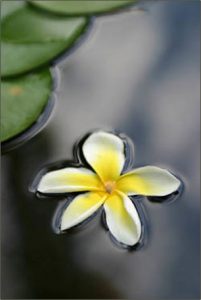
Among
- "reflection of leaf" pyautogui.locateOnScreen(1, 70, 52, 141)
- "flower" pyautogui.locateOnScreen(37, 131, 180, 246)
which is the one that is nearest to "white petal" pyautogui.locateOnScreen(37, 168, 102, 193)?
"flower" pyautogui.locateOnScreen(37, 131, 180, 246)

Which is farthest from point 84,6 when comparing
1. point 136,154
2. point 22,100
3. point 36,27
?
point 136,154

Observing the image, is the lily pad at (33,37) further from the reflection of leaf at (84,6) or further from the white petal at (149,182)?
the white petal at (149,182)

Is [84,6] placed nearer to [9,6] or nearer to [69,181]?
[9,6]

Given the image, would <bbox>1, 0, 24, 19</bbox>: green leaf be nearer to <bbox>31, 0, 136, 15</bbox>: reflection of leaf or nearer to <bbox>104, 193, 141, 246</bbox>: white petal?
<bbox>31, 0, 136, 15</bbox>: reflection of leaf

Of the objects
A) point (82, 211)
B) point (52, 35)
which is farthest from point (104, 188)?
point (52, 35)

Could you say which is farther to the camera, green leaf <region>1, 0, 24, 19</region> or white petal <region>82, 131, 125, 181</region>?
green leaf <region>1, 0, 24, 19</region>

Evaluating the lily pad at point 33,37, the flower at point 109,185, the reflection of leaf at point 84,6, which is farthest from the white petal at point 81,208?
the reflection of leaf at point 84,6
